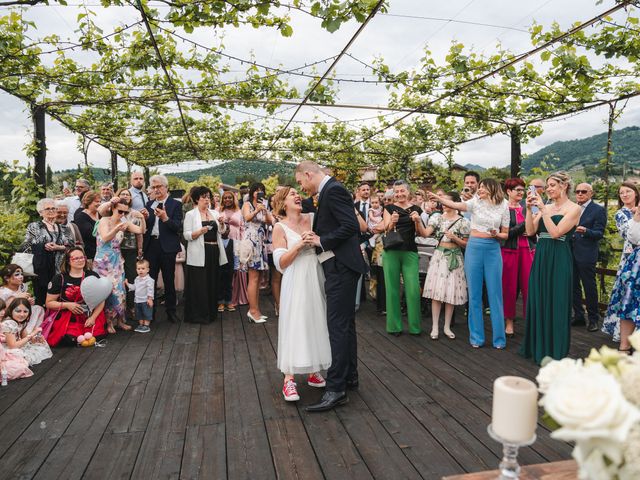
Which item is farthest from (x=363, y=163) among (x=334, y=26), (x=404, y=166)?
(x=334, y=26)

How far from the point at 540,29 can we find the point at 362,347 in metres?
4.45

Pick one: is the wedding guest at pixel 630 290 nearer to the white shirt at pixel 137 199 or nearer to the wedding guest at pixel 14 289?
the white shirt at pixel 137 199

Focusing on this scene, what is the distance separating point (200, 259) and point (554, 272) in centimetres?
393

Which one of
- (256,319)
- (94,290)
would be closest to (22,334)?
(94,290)

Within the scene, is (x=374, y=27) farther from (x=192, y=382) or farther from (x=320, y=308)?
(x=192, y=382)

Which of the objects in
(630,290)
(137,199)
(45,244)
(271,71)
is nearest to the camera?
(630,290)

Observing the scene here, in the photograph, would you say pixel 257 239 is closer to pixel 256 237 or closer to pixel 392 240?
pixel 256 237

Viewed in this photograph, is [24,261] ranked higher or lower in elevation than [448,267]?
higher

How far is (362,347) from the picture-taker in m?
4.57

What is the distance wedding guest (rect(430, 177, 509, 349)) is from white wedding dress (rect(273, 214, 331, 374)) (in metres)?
1.82

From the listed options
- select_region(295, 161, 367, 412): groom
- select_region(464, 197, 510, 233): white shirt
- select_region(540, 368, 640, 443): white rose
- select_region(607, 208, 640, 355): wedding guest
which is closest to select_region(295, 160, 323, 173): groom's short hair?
select_region(295, 161, 367, 412): groom

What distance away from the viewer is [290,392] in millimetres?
3195

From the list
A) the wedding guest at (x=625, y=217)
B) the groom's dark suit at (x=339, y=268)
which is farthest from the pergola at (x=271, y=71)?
the groom's dark suit at (x=339, y=268)

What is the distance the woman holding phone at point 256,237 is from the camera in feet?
18.6
